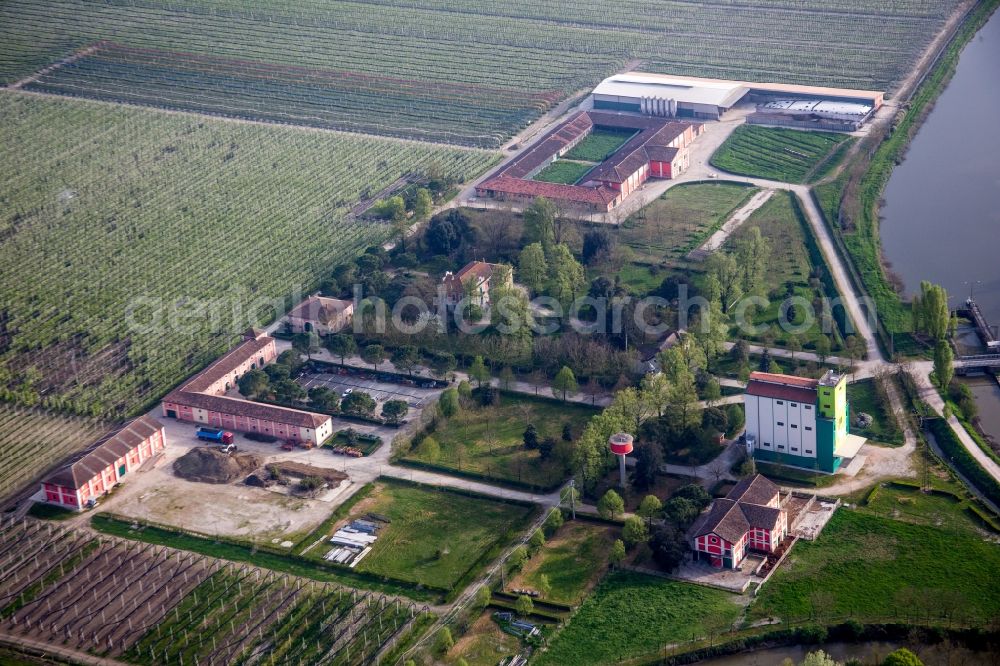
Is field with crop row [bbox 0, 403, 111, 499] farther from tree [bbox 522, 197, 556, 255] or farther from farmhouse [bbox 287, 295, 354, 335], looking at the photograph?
tree [bbox 522, 197, 556, 255]

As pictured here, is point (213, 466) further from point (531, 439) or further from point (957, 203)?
point (957, 203)

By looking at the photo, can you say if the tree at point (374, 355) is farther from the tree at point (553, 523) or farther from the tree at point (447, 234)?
the tree at point (553, 523)

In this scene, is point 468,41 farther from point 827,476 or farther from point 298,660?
point 298,660

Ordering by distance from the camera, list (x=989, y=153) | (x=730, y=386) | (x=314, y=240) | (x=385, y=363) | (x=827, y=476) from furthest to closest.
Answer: (x=989, y=153) < (x=314, y=240) < (x=385, y=363) < (x=730, y=386) < (x=827, y=476)

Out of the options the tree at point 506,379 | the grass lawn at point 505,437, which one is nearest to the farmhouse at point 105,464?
the grass lawn at point 505,437

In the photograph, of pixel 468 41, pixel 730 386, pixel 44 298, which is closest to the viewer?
pixel 730 386

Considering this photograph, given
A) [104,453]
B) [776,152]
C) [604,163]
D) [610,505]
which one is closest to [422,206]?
[604,163]

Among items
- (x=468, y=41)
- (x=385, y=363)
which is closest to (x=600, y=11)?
(x=468, y=41)
